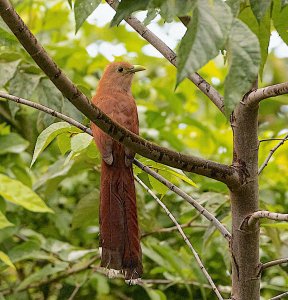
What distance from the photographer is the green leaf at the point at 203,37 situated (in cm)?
88

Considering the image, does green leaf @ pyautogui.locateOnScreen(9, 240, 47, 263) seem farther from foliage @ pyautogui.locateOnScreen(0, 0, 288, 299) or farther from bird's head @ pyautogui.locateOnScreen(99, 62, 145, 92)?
bird's head @ pyautogui.locateOnScreen(99, 62, 145, 92)

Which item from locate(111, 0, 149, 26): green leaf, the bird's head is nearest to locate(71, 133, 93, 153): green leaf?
locate(111, 0, 149, 26): green leaf

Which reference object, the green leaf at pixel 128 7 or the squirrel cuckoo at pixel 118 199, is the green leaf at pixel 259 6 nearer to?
the green leaf at pixel 128 7

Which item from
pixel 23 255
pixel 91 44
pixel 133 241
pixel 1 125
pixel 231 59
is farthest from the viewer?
pixel 91 44

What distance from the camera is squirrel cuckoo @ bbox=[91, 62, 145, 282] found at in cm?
167

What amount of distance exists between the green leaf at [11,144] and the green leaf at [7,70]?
0.48m

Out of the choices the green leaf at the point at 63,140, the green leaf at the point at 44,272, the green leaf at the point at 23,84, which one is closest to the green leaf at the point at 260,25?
the green leaf at the point at 63,140

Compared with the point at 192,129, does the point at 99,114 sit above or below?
below

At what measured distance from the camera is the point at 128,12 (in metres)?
1.03

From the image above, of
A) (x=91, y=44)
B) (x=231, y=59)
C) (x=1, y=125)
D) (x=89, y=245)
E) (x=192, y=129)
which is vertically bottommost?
(x=231, y=59)

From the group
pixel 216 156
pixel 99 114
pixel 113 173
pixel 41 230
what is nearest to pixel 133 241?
pixel 113 173

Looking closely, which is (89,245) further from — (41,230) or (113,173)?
(113,173)

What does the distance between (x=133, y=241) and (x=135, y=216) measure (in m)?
0.09

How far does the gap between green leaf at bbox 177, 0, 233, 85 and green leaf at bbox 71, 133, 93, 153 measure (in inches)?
25.3
